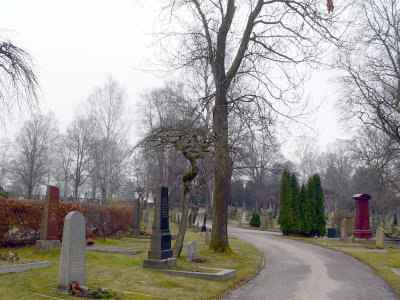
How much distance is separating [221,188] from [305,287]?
6.99 m

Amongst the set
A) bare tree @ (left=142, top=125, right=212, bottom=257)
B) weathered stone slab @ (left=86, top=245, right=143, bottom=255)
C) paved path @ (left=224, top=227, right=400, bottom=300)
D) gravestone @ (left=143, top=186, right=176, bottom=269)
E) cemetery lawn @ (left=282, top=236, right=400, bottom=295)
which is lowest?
paved path @ (left=224, top=227, right=400, bottom=300)

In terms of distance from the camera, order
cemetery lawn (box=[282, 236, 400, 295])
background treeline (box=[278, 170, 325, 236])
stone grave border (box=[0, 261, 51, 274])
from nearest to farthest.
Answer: stone grave border (box=[0, 261, 51, 274]) < cemetery lawn (box=[282, 236, 400, 295]) < background treeline (box=[278, 170, 325, 236])

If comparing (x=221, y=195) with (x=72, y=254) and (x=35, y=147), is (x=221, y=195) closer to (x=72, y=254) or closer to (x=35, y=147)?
(x=72, y=254)

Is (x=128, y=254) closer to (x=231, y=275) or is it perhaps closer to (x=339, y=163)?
(x=231, y=275)

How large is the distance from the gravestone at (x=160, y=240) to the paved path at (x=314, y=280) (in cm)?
276

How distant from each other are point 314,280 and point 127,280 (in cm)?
552

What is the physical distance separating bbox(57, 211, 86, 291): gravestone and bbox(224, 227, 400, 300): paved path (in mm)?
3642

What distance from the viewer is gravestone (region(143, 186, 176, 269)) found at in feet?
41.7

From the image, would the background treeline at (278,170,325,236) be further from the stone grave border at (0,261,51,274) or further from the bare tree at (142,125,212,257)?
the stone grave border at (0,261,51,274)

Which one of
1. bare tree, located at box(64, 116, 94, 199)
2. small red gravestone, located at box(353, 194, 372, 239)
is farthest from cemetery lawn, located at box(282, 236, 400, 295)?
bare tree, located at box(64, 116, 94, 199)

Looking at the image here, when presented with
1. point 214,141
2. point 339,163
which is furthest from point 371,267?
point 339,163

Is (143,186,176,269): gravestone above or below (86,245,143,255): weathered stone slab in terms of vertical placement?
above

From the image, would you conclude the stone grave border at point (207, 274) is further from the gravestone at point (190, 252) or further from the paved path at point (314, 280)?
the gravestone at point (190, 252)

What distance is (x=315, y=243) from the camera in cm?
2411
